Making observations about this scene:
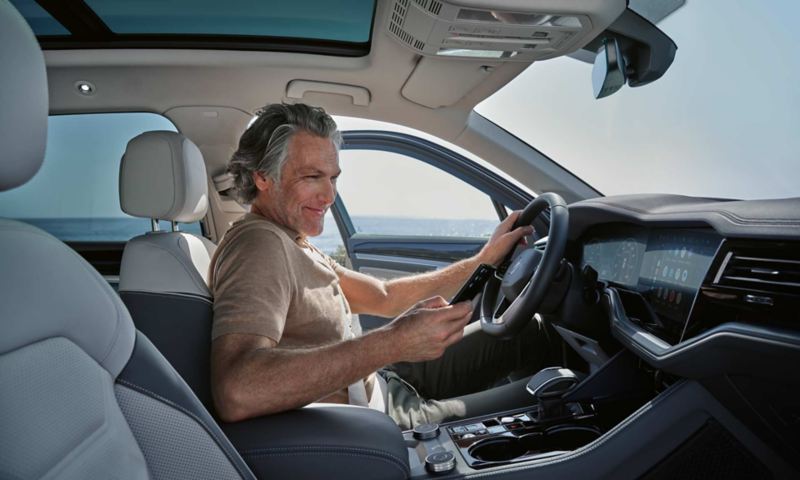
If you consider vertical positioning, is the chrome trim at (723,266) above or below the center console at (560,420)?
above

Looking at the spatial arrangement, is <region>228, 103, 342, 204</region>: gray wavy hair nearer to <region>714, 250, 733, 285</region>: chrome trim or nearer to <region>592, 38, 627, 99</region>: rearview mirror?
<region>592, 38, 627, 99</region>: rearview mirror

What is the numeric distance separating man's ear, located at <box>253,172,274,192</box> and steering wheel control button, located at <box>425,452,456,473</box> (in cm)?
87

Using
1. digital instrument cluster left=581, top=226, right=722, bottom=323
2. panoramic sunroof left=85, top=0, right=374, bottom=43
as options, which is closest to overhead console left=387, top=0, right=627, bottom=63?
panoramic sunroof left=85, top=0, right=374, bottom=43

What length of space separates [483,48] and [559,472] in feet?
4.52

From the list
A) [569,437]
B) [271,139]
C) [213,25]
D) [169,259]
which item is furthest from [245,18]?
[569,437]

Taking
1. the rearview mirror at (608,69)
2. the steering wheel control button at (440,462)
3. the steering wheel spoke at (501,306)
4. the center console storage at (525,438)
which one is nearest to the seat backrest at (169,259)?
the steering wheel control button at (440,462)

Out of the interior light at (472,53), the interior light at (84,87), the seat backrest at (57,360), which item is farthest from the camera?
the interior light at (84,87)

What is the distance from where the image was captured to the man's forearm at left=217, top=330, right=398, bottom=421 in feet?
4.13

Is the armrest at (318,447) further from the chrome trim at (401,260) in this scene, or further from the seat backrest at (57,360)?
the chrome trim at (401,260)

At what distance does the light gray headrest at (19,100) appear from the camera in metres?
0.76

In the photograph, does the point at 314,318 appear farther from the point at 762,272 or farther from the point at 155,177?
the point at 762,272

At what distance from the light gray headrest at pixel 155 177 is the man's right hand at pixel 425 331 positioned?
70 cm

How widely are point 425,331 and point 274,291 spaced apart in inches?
14.2

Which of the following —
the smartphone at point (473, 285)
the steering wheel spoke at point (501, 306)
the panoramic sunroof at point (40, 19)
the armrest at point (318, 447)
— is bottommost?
the armrest at point (318, 447)
